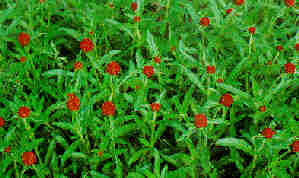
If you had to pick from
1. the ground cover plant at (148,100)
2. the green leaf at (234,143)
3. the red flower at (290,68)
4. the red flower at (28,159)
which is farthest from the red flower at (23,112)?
the red flower at (290,68)

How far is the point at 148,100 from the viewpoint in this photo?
7.65 ft

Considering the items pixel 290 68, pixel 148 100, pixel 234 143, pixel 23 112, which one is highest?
pixel 290 68

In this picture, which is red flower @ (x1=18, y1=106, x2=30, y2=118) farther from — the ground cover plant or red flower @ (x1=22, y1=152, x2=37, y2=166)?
red flower @ (x1=22, y1=152, x2=37, y2=166)

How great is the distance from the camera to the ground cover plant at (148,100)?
6.17ft

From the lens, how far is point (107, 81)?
2.15 meters

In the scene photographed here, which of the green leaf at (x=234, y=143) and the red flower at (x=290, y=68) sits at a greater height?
the red flower at (x=290, y=68)

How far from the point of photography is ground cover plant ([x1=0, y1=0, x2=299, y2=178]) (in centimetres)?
188

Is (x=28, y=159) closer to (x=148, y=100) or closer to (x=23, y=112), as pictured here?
(x=23, y=112)

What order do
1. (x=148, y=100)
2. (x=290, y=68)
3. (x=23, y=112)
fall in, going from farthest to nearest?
(x=148, y=100)
(x=290, y=68)
(x=23, y=112)

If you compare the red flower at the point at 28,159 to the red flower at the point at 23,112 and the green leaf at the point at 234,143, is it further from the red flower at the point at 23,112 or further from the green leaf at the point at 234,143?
the green leaf at the point at 234,143

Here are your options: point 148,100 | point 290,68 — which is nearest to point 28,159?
point 148,100

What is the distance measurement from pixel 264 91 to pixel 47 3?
77.0 inches

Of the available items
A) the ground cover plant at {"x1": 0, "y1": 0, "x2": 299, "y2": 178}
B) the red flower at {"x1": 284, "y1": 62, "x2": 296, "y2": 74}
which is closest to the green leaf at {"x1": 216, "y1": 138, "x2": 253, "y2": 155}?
the ground cover plant at {"x1": 0, "y1": 0, "x2": 299, "y2": 178}

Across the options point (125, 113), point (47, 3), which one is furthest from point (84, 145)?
point (47, 3)
